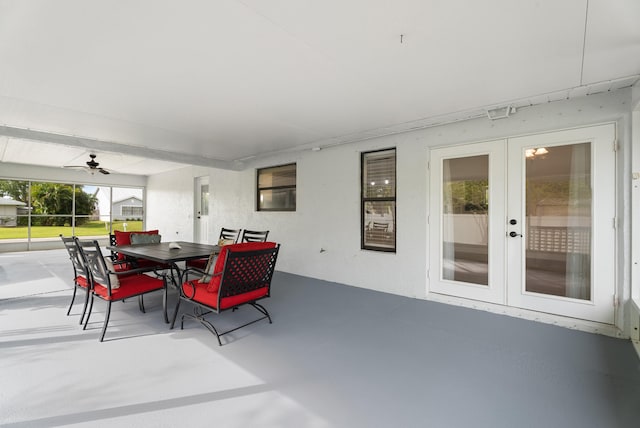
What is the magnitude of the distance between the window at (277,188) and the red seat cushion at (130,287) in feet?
10.3

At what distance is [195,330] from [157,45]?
2552 mm

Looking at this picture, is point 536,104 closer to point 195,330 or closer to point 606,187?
point 606,187

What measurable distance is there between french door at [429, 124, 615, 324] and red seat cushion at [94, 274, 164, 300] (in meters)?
3.50

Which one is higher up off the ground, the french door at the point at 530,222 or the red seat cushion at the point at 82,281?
the french door at the point at 530,222

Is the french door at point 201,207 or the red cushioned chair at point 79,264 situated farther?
the french door at point 201,207

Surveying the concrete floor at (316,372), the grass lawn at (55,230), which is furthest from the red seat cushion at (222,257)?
the grass lawn at (55,230)

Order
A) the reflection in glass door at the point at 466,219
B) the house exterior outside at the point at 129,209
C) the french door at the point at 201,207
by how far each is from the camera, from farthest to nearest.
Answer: the house exterior outside at the point at 129,209 → the french door at the point at 201,207 → the reflection in glass door at the point at 466,219

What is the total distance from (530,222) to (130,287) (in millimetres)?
4434

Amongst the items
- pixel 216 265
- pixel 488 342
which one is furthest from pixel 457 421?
pixel 216 265

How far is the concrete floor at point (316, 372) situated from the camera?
5.49 ft

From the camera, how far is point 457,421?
1.64 metres

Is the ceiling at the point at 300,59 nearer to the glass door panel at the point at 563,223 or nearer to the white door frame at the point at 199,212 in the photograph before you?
the glass door panel at the point at 563,223

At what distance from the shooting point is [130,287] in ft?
9.49

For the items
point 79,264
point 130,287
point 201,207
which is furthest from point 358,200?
point 201,207
